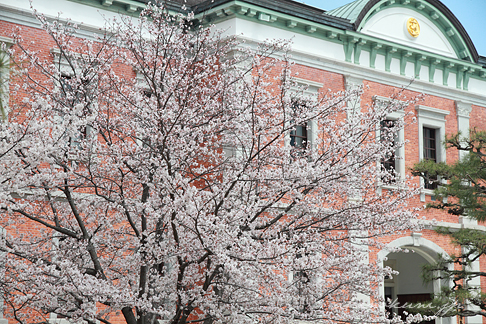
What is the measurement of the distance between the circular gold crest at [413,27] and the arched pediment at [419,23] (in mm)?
81

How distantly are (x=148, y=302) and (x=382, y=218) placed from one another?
13.6ft

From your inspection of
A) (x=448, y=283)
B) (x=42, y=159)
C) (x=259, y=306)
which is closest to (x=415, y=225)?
(x=259, y=306)

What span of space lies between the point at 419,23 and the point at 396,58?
1782 mm

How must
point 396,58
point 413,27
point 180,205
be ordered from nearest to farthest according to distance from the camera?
point 180,205 < point 396,58 < point 413,27

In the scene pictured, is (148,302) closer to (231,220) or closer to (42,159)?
(231,220)

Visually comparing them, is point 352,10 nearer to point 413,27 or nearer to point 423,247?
point 413,27

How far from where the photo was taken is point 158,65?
10.1m

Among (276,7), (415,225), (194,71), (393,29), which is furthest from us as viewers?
(393,29)

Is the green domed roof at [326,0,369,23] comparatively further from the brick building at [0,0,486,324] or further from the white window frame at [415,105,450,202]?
the white window frame at [415,105,450,202]

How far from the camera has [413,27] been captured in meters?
20.8

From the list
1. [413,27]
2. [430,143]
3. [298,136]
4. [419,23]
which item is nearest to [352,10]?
[413,27]

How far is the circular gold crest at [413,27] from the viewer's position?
2066 cm

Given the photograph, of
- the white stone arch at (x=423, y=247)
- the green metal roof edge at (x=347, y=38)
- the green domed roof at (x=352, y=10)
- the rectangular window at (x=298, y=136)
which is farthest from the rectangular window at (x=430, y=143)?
the rectangular window at (x=298, y=136)

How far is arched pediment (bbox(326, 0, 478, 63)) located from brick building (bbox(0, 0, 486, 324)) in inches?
1.2
